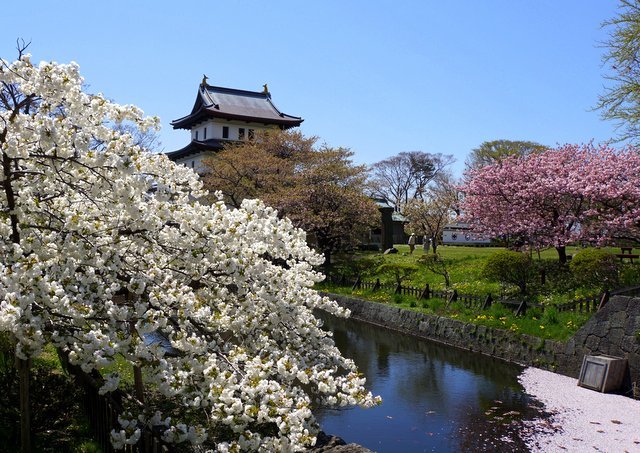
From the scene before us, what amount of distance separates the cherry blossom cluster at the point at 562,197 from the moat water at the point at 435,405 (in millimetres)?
9021

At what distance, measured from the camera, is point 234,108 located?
5059 centimetres

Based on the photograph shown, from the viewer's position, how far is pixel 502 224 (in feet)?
81.1

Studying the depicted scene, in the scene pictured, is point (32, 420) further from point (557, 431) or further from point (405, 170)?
point (405, 170)

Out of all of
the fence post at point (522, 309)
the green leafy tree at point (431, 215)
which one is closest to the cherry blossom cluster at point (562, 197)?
the fence post at point (522, 309)

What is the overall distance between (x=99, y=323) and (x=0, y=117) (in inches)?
88.4

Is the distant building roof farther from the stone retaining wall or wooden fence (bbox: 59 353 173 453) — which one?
wooden fence (bbox: 59 353 173 453)

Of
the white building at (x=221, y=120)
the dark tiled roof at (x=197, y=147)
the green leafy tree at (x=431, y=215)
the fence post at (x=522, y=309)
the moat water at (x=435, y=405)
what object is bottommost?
the moat water at (x=435, y=405)

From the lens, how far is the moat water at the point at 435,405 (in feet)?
30.8

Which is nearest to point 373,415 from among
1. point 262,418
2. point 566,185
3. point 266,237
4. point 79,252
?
point 266,237

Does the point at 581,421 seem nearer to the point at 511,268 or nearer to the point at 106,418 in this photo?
the point at 106,418

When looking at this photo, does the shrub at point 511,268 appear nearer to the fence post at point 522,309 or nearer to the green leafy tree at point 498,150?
the fence post at point 522,309

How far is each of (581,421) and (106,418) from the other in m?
8.71

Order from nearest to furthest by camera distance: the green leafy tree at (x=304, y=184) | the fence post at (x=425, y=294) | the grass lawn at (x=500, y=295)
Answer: the grass lawn at (x=500, y=295)
the fence post at (x=425, y=294)
the green leafy tree at (x=304, y=184)

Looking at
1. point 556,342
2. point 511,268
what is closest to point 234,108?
point 511,268
